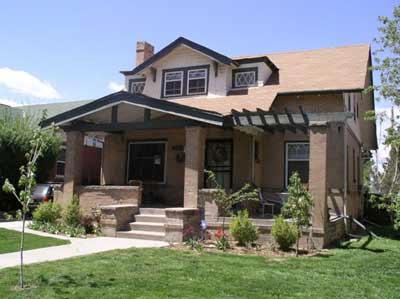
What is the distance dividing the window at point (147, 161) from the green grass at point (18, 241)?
6.52 meters

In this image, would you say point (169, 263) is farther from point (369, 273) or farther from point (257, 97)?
point (257, 97)

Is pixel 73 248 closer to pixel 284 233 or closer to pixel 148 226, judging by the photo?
pixel 148 226

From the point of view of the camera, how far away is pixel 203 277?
7652 millimetres

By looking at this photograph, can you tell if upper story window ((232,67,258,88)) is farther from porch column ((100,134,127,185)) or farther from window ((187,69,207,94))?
porch column ((100,134,127,185))

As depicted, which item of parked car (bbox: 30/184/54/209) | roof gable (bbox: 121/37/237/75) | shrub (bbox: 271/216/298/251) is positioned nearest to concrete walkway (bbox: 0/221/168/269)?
shrub (bbox: 271/216/298/251)

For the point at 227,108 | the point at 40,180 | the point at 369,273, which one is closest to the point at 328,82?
the point at 227,108

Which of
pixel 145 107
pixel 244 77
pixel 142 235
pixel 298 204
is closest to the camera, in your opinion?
pixel 298 204

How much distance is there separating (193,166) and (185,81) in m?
6.46

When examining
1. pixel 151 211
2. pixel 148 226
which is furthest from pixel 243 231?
pixel 151 211

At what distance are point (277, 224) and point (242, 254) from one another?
1.20 m

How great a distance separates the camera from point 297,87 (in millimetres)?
16688

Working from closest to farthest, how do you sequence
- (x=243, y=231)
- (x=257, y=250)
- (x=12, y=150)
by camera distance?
1. (x=257, y=250)
2. (x=243, y=231)
3. (x=12, y=150)

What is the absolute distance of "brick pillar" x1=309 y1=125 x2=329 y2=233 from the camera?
11.7 meters

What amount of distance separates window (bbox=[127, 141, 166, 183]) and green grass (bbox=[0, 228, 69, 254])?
652 cm
